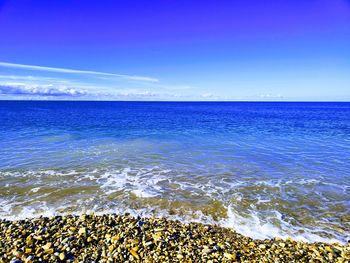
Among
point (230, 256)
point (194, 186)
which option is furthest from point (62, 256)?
point (194, 186)

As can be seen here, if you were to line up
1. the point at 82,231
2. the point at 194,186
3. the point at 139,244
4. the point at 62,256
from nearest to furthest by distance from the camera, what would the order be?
1. the point at 62,256
2. the point at 139,244
3. the point at 82,231
4. the point at 194,186

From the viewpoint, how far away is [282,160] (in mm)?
15438

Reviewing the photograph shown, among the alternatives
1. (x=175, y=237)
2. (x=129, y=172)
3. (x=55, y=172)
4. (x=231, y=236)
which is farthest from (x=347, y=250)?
(x=55, y=172)

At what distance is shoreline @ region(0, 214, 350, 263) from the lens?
215 inches

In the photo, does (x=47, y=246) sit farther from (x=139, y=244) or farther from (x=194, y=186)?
(x=194, y=186)

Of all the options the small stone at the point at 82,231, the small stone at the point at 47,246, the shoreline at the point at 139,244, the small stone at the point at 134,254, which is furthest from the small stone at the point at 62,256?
the small stone at the point at 134,254

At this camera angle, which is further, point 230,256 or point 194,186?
point 194,186

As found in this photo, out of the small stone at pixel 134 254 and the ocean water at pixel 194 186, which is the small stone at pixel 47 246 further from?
the ocean water at pixel 194 186

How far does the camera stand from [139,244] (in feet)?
19.4

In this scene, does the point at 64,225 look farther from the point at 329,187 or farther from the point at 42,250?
the point at 329,187

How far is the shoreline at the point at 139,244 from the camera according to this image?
17.9 ft

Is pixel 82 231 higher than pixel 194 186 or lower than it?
higher

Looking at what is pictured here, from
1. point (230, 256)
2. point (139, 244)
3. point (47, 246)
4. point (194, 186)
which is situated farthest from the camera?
point (194, 186)

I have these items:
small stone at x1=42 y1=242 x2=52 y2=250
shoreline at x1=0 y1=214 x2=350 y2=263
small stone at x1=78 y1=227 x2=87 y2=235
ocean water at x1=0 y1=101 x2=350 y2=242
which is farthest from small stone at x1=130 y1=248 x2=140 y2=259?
ocean water at x1=0 y1=101 x2=350 y2=242
